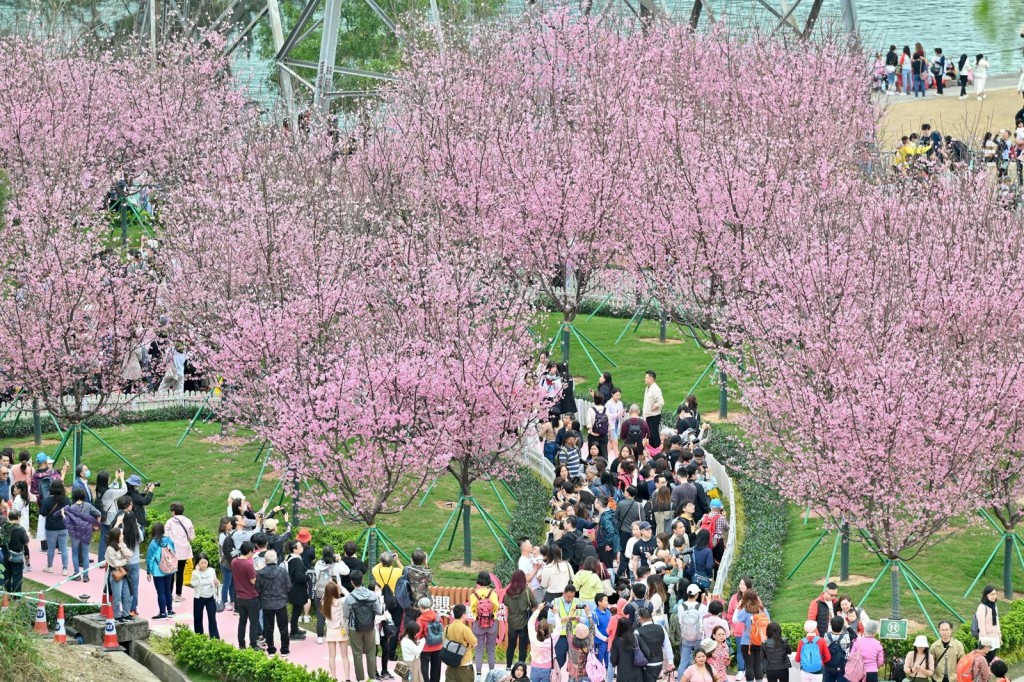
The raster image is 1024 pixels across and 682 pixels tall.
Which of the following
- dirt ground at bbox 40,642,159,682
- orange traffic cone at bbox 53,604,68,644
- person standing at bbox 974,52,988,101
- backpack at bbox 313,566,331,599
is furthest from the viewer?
person standing at bbox 974,52,988,101

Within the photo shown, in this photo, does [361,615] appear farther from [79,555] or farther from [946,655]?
[946,655]

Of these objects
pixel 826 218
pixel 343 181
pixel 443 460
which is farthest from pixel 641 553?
pixel 343 181

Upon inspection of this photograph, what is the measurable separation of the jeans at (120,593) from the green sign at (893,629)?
11.2 m

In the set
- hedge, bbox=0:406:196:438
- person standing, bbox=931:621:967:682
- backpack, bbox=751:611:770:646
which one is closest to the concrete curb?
backpack, bbox=751:611:770:646

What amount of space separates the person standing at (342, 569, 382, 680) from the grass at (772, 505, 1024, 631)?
24.2 ft

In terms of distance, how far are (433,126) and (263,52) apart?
24.9 m

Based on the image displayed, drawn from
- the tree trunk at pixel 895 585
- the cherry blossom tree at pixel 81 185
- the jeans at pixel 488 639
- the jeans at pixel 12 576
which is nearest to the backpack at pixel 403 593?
the jeans at pixel 488 639

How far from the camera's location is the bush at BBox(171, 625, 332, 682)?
26.4 m

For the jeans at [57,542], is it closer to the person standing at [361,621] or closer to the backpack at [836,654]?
the person standing at [361,621]

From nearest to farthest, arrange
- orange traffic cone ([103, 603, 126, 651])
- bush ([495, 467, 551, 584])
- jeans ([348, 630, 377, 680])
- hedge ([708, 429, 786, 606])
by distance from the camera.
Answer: jeans ([348, 630, 377, 680]) → orange traffic cone ([103, 603, 126, 651]) → hedge ([708, 429, 786, 606]) → bush ([495, 467, 551, 584])

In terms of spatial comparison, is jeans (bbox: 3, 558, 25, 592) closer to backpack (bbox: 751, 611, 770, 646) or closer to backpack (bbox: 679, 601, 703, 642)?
backpack (bbox: 679, 601, 703, 642)

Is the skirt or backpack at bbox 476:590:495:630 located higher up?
backpack at bbox 476:590:495:630

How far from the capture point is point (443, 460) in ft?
105

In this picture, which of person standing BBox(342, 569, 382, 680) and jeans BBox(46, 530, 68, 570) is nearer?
person standing BBox(342, 569, 382, 680)
